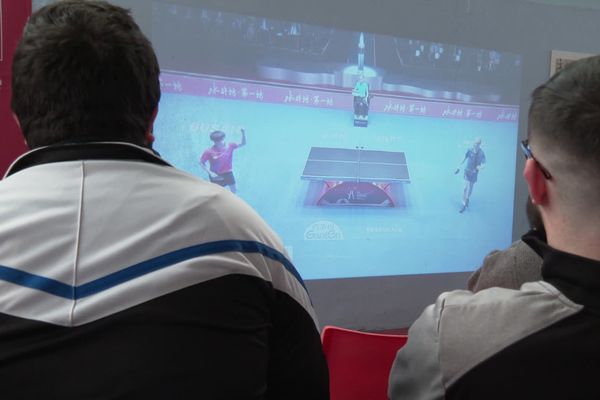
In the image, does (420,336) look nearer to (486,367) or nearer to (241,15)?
(486,367)

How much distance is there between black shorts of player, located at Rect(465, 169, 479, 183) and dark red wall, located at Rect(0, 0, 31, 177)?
257 centimetres

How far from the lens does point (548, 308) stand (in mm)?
700

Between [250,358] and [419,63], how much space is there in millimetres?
2834

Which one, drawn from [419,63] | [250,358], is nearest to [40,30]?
[250,358]

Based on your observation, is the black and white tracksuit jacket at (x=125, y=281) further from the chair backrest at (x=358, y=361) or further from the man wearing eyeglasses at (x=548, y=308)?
the chair backrest at (x=358, y=361)

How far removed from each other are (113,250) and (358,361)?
1.22 meters

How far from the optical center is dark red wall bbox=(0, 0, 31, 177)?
7.47 feet

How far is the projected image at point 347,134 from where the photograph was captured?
8.86ft

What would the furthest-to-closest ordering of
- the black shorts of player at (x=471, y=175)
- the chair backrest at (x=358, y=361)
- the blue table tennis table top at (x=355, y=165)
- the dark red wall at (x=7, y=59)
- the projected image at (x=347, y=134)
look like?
the black shorts of player at (x=471, y=175) < the blue table tennis table top at (x=355, y=165) < the projected image at (x=347, y=134) < the dark red wall at (x=7, y=59) < the chair backrest at (x=358, y=361)

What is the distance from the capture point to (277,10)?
2889mm

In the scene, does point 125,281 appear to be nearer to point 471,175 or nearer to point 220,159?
point 220,159

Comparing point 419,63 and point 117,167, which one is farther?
point 419,63

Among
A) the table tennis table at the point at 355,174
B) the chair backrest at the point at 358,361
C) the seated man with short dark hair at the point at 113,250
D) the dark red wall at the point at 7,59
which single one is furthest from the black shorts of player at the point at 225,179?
the seated man with short dark hair at the point at 113,250

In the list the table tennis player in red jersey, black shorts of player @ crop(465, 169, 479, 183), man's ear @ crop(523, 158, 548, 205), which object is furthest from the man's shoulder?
black shorts of player @ crop(465, 169, 479, 183)
